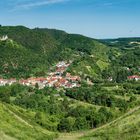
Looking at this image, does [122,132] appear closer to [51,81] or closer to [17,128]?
[17,128]

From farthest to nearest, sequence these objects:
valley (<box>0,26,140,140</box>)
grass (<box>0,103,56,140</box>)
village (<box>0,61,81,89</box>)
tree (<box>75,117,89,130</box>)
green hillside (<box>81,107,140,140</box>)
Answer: village (<box>0,61,81,89</box>) → tree (<box>75,117,89,130</box>) → valley (<box>0,26,140,140</box>) → grass (<box>0,103,56,140</box>) → green hillside (<box>81,107,140,140</box>)

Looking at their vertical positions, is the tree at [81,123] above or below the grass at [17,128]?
below

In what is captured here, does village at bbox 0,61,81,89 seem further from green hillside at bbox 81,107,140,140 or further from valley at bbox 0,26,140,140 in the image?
green hillside at bbox 81,107,140,140

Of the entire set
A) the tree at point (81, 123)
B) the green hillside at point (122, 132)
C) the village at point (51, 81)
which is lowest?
the tree at point (81, 123)

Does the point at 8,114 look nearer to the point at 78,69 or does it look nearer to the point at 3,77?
the point at 3,77

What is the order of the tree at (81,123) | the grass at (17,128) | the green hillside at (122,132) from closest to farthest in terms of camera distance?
the green hillside at (122,132), the grass at (17,128), the tree at (81,123)

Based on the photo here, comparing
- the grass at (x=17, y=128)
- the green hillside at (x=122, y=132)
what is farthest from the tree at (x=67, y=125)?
the green hillside at (x=122, y=132)

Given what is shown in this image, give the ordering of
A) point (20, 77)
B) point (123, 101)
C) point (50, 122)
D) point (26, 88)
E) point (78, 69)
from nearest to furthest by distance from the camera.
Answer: point (50, 122), point (123, 101), point (26, 88), point (20, 77), point (78, 69)

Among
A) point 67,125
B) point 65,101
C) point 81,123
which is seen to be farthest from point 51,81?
point 67,125

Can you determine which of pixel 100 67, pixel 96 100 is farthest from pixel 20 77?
pixel 96 100

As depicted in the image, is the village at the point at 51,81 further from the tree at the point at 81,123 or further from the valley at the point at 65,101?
the tree at the point at 81,123

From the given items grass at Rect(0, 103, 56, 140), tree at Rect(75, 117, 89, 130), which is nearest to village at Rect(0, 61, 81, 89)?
tree at Rect(75, 117, 89, 130)
